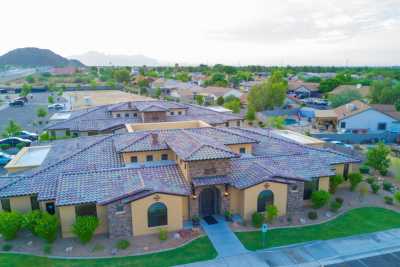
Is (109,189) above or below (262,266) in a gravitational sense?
above

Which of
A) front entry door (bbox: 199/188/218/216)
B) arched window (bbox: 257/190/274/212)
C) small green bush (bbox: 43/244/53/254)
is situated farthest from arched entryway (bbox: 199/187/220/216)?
small green bush (bbox: 43/244/53/254)

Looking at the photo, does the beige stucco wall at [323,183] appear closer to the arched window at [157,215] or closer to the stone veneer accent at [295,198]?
the stone veneer accent at [295,198]

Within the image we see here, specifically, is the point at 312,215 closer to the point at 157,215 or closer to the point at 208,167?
the point at 208,167

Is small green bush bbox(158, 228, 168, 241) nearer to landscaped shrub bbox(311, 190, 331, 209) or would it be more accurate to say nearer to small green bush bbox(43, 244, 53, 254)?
small green bush bbox(43, 244, 53, 254)

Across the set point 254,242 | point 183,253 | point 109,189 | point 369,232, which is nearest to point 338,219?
point 369,232

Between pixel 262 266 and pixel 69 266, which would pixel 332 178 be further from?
pixel 69 266

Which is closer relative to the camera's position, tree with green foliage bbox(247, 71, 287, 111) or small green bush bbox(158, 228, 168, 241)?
small green bush bbox(158, 228, 168, 241)

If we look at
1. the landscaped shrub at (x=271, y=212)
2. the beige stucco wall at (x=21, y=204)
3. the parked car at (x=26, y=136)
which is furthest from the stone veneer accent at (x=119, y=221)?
the parked car at (x=26, y=136)
